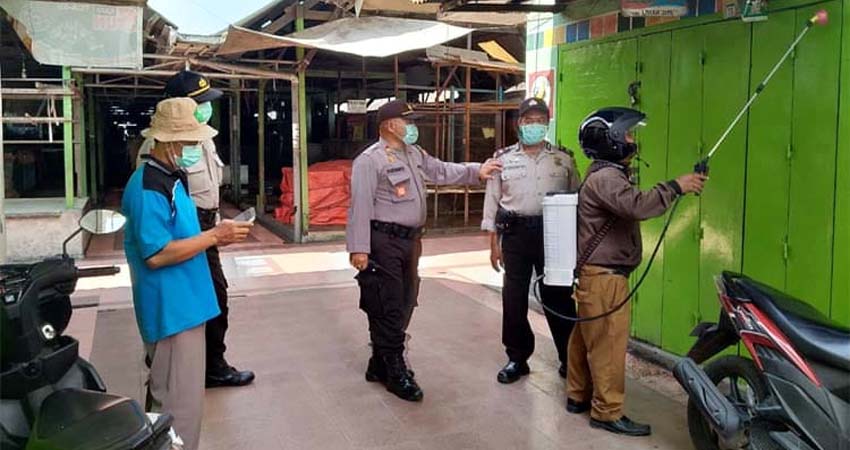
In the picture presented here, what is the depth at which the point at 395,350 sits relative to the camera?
3.76m

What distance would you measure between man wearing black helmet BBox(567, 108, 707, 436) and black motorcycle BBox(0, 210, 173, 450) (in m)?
1.92

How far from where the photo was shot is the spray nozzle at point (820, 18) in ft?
10.1

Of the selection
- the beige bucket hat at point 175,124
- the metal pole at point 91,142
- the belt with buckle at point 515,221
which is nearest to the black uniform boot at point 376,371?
the belt with buckle at point 515,221

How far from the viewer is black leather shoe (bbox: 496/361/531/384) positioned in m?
3.96

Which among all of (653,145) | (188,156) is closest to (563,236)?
(653,145)

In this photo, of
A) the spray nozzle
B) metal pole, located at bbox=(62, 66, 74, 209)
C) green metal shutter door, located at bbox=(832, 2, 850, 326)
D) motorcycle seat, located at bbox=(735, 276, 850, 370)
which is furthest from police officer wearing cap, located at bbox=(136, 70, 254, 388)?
metal pole, located at bbox=(62, 66, 74, 209)

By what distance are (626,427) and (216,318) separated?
7.08ft

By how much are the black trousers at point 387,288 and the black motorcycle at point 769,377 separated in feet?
4.69

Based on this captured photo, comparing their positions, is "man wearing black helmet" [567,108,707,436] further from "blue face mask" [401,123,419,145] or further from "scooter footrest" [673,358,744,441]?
"blue face mask" [401,123,419,145]

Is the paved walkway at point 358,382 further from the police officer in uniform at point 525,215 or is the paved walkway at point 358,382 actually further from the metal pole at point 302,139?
the metal pole at point 302,139

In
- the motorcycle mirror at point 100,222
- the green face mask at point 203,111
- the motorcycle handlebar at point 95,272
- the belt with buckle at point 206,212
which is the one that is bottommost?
the motorcycle handlebar at point 95,272

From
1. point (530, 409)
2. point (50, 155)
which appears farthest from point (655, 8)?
point (50, 155)

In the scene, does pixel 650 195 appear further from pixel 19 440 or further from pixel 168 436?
pixel 19 440

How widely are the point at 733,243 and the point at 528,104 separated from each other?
4.18ft
